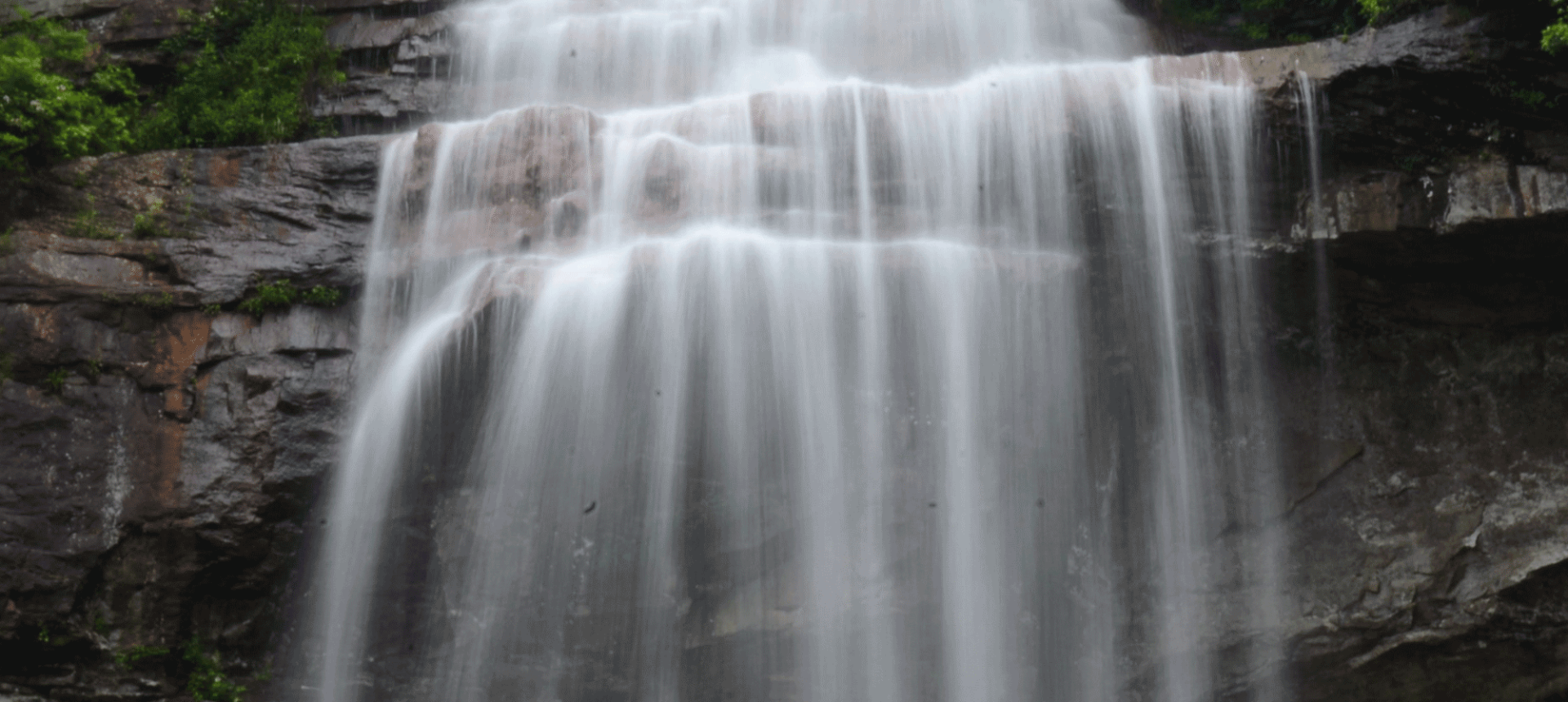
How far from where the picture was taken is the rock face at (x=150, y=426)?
7.12 metres

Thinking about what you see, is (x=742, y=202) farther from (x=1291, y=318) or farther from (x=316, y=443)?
(x=1291, y=318)

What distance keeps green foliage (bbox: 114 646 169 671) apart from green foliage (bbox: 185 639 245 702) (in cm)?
21

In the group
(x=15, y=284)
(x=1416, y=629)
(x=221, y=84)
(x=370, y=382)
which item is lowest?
(x=1416, y=629)

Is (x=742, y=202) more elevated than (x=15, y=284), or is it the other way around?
(x=742, y=202)

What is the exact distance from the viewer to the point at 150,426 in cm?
746

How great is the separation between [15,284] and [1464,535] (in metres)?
11.8

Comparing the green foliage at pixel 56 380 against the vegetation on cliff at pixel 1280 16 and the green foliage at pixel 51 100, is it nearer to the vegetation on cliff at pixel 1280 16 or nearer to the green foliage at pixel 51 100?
the green foliage at pixel 51 100

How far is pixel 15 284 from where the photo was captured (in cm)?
731

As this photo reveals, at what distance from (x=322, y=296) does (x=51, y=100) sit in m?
3.05

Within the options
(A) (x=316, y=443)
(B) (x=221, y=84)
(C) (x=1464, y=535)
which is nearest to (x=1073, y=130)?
(C) (x=1464, y=535)

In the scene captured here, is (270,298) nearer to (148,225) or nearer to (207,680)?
(148,225)

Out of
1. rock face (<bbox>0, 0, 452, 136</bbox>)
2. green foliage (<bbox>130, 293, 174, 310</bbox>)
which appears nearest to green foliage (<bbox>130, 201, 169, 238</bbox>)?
green foliage (<bbox>130, 293, 174, 310</bbox>)

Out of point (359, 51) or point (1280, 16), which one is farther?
point (359, 51)

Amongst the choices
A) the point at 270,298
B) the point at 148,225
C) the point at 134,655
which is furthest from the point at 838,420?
the point at 148,225
